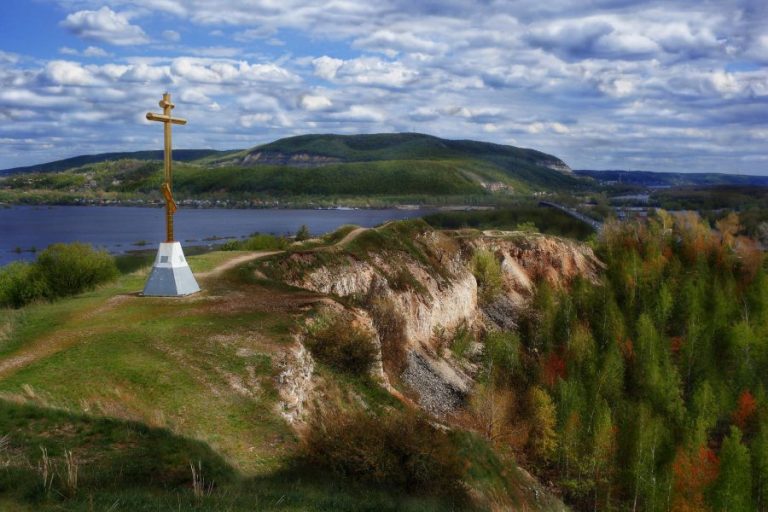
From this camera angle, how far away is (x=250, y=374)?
83.8 ft

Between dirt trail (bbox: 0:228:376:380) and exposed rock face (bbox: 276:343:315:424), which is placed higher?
dirt trail (bbox: 0:228:376:380)

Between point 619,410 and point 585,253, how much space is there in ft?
155

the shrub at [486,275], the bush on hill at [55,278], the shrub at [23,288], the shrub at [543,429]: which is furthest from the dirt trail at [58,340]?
the shrub at [486,275]

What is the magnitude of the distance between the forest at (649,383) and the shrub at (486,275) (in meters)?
5.29

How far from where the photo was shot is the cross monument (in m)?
31.1

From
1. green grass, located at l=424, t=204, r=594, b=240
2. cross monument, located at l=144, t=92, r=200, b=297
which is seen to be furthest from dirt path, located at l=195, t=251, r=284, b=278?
green grass, located at l=424, t=204, r=594, b=240

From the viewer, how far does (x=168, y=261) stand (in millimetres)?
31875

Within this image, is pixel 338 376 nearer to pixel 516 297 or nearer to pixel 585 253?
pixel 516 297

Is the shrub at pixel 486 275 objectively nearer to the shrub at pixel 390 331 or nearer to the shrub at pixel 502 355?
the shrub at pixel 502 355

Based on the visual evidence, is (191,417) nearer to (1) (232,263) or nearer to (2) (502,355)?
(1) (232,263)

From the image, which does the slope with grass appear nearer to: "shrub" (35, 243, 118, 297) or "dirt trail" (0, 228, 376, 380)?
"dirt trail" (0, 228, 376, 380)

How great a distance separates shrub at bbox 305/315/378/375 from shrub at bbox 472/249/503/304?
141 feet

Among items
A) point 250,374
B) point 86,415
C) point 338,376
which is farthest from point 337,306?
point 86,415

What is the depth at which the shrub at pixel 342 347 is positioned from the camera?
3097cm
